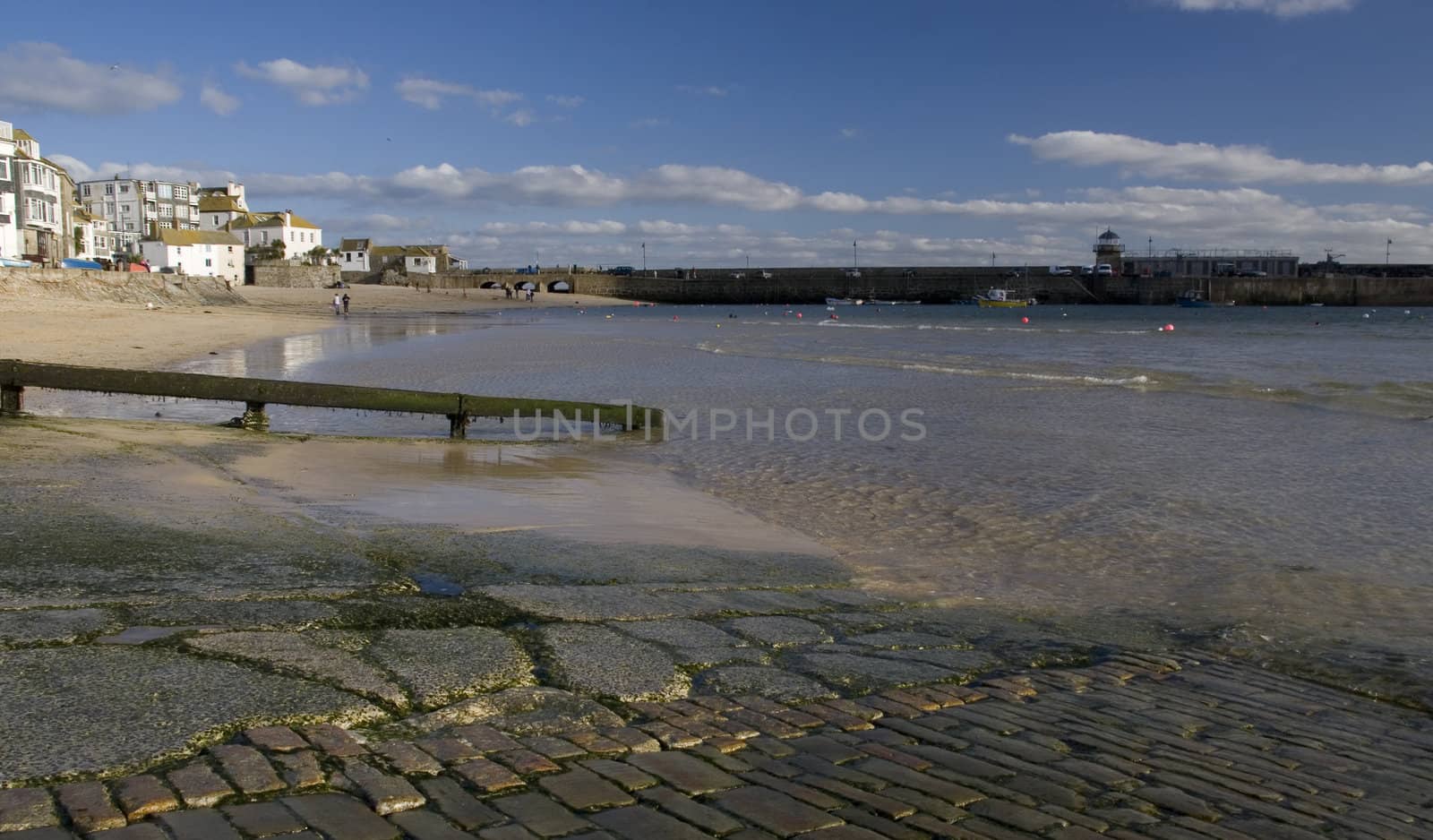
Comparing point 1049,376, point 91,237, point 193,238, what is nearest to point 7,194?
point 193,238

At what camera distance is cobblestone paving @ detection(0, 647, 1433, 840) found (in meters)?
3.18

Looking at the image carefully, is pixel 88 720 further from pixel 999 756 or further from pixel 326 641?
pixel 999 756

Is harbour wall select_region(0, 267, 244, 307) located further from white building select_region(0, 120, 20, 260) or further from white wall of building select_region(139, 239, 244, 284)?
white wall of building select_region(139, 239, 244, 284)

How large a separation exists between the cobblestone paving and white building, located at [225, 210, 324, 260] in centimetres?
13484

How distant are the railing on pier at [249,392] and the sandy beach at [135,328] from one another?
402 inches

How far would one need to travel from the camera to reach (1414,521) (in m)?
10.6

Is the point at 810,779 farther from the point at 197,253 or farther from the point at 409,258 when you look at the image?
the point at 409,258

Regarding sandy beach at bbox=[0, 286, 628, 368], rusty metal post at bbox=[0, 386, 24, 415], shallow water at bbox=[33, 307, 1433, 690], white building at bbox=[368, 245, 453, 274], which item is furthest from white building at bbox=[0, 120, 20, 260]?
white building at bbox=[368, 245, 453, 274]

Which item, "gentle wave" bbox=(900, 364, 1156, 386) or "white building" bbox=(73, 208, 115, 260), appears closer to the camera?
"gentle wave" bbox=(900, 364, 1156, 386)

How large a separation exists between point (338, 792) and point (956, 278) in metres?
162

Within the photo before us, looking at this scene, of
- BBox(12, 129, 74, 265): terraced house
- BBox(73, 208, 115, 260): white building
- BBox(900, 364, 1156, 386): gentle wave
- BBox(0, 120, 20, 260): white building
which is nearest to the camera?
BBox(900, 364, 1156, 386): gentle wave

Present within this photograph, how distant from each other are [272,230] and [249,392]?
129 meters

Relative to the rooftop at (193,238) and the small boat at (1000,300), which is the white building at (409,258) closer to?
the rooftop at (193,238)

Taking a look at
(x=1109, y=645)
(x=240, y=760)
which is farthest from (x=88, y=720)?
(x=1109, y=645)
